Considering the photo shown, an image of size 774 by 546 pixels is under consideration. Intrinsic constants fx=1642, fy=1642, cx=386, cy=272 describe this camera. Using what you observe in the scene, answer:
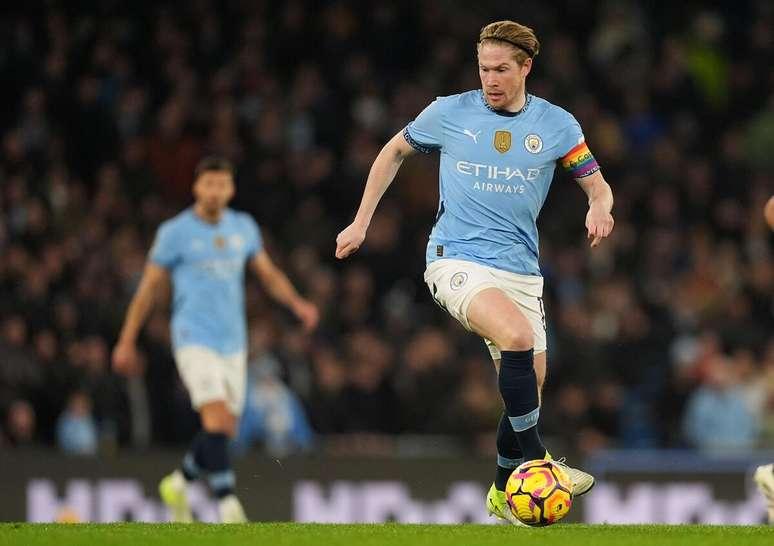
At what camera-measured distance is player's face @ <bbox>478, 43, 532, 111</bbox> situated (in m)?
7.78

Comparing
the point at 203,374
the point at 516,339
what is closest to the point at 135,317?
the point at 203,374

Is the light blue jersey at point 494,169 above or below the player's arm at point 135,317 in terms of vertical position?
above

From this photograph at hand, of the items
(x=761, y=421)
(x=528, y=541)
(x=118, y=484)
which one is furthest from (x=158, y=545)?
(x=761, y=421)

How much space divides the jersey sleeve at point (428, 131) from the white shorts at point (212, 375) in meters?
3.16

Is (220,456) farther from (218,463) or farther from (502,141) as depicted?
(502,141)

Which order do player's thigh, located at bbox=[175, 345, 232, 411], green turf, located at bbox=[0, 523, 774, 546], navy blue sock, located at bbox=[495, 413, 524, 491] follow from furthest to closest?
player's thigh, located at bbox=[175, 345, 232, 411]
navy blue sock, located at bbox=[495, 413, 524, 491]
green turf, located at bbox=[0, 523, 774, 546]

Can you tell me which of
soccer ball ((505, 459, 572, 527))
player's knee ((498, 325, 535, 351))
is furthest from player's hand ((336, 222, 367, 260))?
soccer ball ((505, 459, 572, 527))

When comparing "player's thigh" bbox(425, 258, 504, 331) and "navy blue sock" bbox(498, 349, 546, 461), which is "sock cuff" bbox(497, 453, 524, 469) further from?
"player's thigh" bbox(425, 258, 504, 331)

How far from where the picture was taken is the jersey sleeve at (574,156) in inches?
312

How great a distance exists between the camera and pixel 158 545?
22.9 feet

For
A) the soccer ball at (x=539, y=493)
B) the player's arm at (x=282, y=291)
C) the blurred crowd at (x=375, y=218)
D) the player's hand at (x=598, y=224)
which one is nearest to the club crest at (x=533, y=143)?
the player's hand at (x=598, y=224)

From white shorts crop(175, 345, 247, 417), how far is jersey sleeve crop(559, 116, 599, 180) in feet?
11.7

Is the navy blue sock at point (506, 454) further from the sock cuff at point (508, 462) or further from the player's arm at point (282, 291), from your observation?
the player's arm at point (282, 291)

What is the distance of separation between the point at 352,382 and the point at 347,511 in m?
1.69
